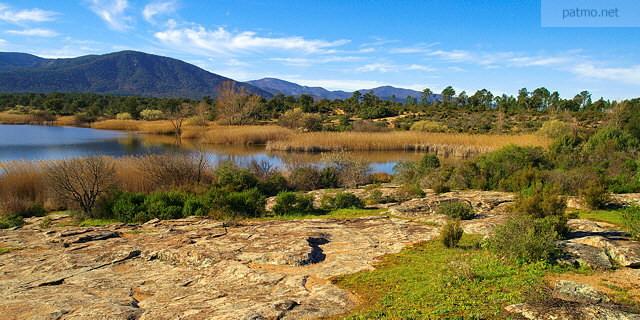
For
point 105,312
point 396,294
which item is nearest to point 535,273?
point 396,294

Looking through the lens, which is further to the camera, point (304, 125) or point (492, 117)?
point (492, 117)

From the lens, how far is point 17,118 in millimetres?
52719

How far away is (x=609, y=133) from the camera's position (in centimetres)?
1720

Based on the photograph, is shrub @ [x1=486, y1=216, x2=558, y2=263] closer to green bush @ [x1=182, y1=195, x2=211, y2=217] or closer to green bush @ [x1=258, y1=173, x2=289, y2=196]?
green bush @ [x1=182, y1=195, x2=211, y2=217]

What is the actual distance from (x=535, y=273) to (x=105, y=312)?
15.8ft

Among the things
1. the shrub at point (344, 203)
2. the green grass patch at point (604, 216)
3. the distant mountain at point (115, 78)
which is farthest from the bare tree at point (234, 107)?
the distant mountain at point (115, 78)

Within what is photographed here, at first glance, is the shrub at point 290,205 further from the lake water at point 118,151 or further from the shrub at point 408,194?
the lake water at point 118,151

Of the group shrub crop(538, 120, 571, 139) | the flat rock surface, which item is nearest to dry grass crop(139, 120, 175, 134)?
shrub crop(538, 120, 571, 139)

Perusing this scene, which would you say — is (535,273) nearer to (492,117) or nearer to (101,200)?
(101,200)

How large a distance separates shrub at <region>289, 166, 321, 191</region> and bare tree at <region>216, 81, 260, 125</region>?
35056mm

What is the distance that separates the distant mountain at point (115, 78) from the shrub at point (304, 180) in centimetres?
14733

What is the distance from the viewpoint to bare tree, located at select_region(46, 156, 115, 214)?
10.8 meters

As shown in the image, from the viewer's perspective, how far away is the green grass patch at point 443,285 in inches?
143

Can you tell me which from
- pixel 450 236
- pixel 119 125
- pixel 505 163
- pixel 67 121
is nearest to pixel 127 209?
pixel 450 236
